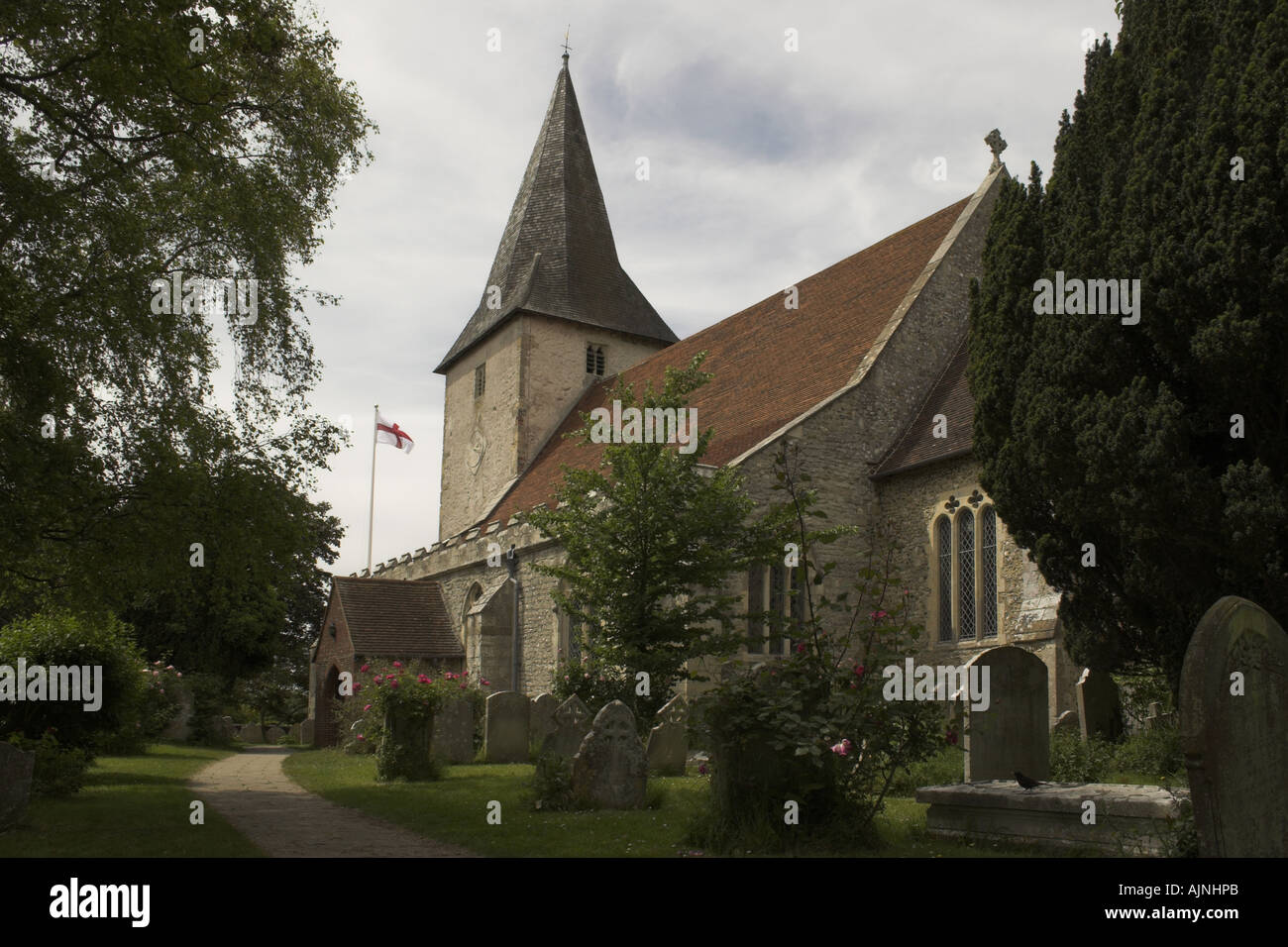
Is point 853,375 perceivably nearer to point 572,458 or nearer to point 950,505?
point 950,505

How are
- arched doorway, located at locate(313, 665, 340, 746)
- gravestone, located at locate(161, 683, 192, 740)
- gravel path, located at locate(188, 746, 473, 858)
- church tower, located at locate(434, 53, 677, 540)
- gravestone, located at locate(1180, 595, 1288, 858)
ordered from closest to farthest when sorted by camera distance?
gravestone, located at locate(1180, 595, 1288, 858) < gravel path, located at locate(188, 746, 473, 858) < gravestone, located at locate(161, 683, 192, 740) < arched doorway, located at locate(313, 665, 340, 746) < church tower, located at locate(434, 53, 677, 540)

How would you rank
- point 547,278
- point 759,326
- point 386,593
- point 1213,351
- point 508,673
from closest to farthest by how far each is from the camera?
point 1213,351 < point 508,673 < point 759,326 < point 386,593 < point 547,278

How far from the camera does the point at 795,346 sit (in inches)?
807

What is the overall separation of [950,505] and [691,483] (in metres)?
4.53

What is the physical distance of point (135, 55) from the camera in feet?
31.5

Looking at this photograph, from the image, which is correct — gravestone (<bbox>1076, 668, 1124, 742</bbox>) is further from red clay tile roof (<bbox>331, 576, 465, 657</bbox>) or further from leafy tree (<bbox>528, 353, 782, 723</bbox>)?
red clay tile roof (<bbox>331, 576, 465, 657</bbox>)

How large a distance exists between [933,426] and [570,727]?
8081 mm

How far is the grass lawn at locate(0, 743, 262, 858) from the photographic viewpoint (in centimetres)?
722

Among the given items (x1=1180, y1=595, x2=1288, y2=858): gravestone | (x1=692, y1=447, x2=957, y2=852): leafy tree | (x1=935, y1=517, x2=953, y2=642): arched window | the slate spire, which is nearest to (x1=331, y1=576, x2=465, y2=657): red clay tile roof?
the slate spire

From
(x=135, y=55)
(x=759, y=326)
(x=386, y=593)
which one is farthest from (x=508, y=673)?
(x=135, y=55)

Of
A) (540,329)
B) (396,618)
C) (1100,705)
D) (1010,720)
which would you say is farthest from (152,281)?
(540,329)

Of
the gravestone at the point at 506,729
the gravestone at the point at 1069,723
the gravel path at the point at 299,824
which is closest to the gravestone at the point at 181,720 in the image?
the gravel path at the point at 299,824

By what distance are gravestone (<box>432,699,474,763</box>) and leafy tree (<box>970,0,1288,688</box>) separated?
855 cm

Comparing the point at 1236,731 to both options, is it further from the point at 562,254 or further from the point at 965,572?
the point at 562,254
